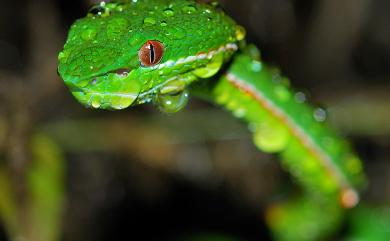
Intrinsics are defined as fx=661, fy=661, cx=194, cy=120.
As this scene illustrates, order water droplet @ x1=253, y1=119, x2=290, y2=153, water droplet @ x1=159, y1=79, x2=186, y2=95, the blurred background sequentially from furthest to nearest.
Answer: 1. the blurred background
2. water droplet @ x1=253, y1=119, x2=290, y2=153
3. water droplet @ x1=159, y1=79, x2=186, y2=95

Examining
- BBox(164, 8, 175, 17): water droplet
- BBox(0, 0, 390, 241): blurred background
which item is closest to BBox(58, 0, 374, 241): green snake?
BBox(164, 8, 175, 17): water droplet

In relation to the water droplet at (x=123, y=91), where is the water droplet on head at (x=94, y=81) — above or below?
above

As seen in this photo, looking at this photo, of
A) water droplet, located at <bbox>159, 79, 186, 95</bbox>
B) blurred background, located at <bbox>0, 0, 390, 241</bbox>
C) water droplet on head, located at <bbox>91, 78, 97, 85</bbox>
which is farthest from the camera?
blurred background, located at <bbox>0, 0, 390, 241</bbox>

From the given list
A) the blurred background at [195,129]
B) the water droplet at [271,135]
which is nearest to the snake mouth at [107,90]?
the water droplet at [271,135]

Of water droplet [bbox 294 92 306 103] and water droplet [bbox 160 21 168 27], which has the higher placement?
water droplet [bbox 160 21 168 27]

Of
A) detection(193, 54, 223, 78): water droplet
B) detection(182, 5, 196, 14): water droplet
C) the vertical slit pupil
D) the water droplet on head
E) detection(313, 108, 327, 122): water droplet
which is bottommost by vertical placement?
detection(313, 108, 327, 122): water droplet

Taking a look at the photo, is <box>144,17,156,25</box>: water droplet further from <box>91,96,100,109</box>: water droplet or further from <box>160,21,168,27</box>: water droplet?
<box>91,96,100,109</box>: water droplet

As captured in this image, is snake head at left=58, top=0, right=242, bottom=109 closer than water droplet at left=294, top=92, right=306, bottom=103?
Yes

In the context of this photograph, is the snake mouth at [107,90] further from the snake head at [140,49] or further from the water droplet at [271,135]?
the water droplet at [271,135]

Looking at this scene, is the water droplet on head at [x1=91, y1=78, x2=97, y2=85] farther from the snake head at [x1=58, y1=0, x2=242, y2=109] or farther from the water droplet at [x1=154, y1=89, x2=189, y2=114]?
Answer: the water droplet at [x1=154, y1=89, x2=189, y2=114]
